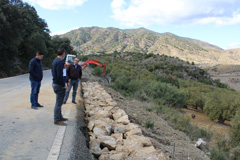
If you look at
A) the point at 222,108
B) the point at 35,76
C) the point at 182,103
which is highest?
the point at 35,76

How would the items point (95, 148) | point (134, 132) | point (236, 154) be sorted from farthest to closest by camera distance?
point (236, 154), point (134, 132), point (95, 148)

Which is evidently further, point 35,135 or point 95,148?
point 35,135

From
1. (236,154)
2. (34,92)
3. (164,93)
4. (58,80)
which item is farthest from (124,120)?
(164,93)

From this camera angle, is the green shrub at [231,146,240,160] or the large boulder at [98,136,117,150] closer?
the large boulder at [98,136,117,150]

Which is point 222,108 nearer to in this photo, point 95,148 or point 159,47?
point 95,148

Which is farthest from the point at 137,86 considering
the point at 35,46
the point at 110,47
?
the point at 110,47

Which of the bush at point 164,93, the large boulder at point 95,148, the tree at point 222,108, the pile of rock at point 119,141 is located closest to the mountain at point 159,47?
the bush at point 164,93

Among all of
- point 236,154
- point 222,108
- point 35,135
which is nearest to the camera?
point 35,135

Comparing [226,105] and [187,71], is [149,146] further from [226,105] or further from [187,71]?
[187,71]

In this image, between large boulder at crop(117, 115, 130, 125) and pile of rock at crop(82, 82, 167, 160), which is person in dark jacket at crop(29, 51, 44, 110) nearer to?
pile of rock at crop(82, 82, 167, 160)

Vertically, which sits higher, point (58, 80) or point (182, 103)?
point (58, 80)

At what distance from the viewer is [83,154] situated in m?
3.70

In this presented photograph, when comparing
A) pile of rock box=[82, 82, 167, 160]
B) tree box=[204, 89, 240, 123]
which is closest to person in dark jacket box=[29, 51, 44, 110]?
pile of rock box=[82, 82, 167, 160]

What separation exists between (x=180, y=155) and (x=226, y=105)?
1614cm
